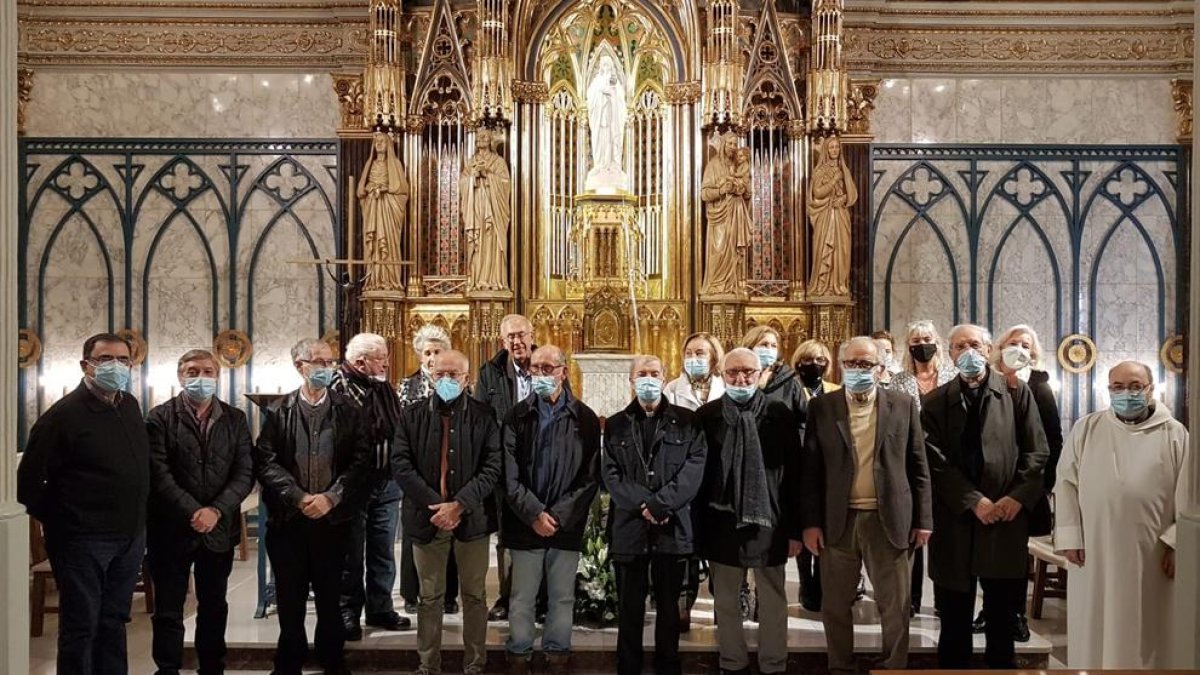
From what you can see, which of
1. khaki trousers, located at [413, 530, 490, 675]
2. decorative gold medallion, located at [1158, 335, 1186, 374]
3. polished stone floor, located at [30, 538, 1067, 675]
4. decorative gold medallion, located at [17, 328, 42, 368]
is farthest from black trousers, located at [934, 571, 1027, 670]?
decorative gold medallion, located at [17, 328, 42, 368]

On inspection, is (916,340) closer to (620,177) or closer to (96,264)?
(620,177)

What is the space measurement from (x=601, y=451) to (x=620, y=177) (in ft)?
16.1

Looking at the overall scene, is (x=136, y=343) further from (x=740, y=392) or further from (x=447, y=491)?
(x=740, y=392)

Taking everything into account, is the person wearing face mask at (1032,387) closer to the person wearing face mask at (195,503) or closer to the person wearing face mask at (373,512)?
the person wearing face mask at (373,512)

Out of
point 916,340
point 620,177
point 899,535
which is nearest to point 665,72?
point 620,177

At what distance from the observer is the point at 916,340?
573 cm

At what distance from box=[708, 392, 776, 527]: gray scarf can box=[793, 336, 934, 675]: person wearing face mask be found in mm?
213

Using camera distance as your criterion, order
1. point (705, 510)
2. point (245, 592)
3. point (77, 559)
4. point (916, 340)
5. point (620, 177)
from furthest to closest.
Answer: point (620, 177) → point (245, 592) → point (916, 340) → point (705, 510) → point (77, 559)

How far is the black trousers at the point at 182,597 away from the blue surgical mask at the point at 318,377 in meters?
0.84

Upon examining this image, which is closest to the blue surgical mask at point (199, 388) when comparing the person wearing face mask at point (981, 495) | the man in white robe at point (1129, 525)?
the person wearing face mask at point (981, 495)

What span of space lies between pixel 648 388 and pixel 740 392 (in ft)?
1.40

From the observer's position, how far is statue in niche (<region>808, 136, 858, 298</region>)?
30.8ft

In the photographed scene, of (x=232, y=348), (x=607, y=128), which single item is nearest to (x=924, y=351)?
(x=607, y=128)

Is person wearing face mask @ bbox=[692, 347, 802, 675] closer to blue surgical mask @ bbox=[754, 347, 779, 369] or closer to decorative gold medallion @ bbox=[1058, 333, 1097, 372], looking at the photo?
blue surgical mask @ bbox=[754, 347, 779, 369]
